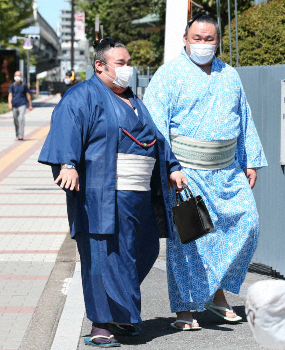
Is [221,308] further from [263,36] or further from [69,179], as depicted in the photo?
[263,36]

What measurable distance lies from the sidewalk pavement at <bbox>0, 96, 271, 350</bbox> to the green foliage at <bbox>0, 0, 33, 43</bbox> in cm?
3457

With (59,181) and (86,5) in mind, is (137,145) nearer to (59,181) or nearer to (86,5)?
(59,181)

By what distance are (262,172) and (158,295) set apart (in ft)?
4.17

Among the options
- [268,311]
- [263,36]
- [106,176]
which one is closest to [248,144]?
[106,176]

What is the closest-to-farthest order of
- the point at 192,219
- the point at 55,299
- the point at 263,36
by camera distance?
the point at 192,219, the point at 55,299, the point at 263,36

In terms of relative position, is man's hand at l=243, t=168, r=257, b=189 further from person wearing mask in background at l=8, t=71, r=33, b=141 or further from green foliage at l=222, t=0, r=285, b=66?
person wearing mask in background at l=8, t=71, r=33, b=141

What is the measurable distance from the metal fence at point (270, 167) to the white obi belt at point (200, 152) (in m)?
1.10

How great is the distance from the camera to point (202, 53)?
434cm

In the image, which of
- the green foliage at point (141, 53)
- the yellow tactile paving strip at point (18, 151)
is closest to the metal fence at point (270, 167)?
the yellow tactile paving strip at point (18, 151)

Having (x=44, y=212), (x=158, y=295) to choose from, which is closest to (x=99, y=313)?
(x=158, y=295)

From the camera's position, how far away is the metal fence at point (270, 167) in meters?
5.37

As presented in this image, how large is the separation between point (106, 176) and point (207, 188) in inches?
28.2

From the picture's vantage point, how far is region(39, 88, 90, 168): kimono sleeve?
381 cm

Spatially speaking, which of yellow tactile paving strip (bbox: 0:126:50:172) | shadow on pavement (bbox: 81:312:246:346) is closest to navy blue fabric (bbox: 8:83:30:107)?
yellow tactile paving strip (bbox: 0:126:50:172)
